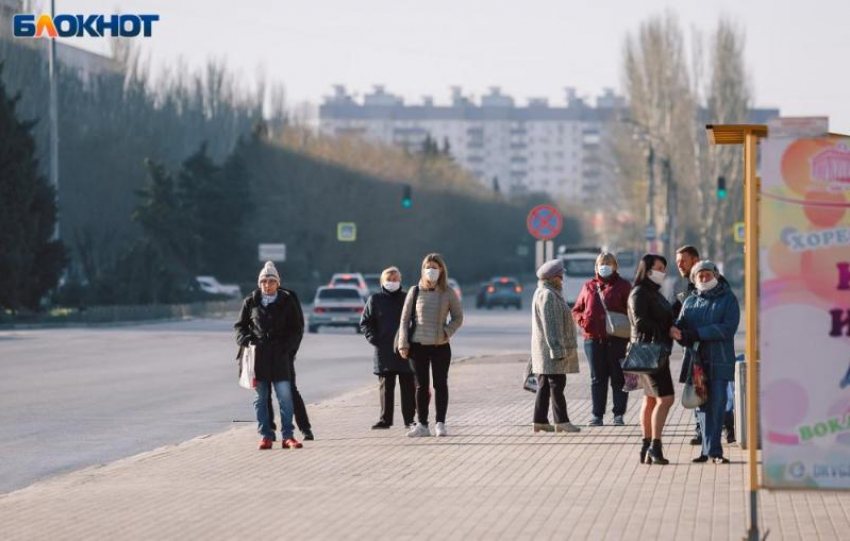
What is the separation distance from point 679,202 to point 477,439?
3437 inches

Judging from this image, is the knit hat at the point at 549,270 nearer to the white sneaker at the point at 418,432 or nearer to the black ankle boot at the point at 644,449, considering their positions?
A: the white sneaker at the point at 418,432

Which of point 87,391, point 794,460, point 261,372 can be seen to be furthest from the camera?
point 87,391

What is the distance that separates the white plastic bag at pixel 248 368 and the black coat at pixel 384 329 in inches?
79.6

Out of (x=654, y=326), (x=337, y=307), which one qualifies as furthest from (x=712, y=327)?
(x=337, y=307)

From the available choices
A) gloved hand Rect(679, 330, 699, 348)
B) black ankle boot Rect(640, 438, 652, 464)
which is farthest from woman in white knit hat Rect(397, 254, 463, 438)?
gloved hand Rect(679, 330, 699, 348)

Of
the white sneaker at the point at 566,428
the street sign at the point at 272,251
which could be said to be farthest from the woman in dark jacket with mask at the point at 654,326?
the street sign at the point at 272,251

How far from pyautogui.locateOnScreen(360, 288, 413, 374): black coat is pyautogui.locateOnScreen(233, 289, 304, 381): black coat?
1.89 metres

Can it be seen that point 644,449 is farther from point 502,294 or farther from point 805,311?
point 502,294

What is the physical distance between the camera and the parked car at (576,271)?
261 ft

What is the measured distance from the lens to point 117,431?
18.9m

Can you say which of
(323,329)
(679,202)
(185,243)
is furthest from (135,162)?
(323,329)

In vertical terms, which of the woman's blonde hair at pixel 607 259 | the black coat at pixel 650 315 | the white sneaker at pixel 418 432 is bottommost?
the white sneaker at pixel 418 432

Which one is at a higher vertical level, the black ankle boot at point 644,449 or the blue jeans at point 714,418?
the blue jeans at point 714,418

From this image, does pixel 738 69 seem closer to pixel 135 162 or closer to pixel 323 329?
pixel 135 162
